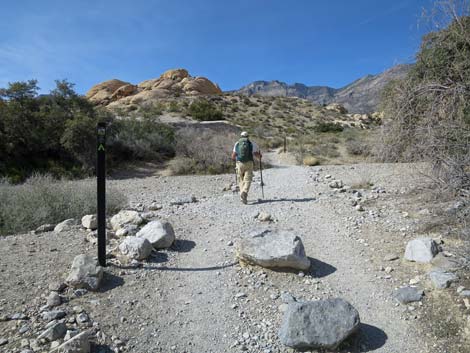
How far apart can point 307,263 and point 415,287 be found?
48.7 inches

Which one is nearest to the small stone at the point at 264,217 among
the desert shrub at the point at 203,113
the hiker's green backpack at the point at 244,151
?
the hiker's green backpack at the point at 244,151

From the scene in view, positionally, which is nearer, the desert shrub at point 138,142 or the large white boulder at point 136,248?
the large white boulder at point 136,248

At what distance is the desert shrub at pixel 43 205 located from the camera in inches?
216

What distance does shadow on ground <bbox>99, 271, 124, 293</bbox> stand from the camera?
3508 mm

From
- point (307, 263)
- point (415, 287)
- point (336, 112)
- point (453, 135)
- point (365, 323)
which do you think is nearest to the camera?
point (365, 323)

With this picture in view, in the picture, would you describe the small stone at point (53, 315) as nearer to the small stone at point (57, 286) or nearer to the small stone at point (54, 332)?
the small stone at point (54, 332)

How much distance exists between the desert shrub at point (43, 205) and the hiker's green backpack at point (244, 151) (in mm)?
2898

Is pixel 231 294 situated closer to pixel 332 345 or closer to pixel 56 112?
pixel 332 345

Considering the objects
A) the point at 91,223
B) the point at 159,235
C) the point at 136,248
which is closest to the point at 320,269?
the point at 159,235

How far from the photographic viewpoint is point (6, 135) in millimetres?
11617

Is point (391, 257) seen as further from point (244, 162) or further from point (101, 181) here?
point (101, 181)

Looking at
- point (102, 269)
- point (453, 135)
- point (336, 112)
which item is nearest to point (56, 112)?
point (102, 269)

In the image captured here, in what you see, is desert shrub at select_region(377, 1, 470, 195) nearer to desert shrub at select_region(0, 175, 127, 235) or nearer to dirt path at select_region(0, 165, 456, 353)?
dirt path at select_region(0, 165, 456, 353)

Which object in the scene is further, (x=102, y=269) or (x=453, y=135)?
(x=453, y=135)
